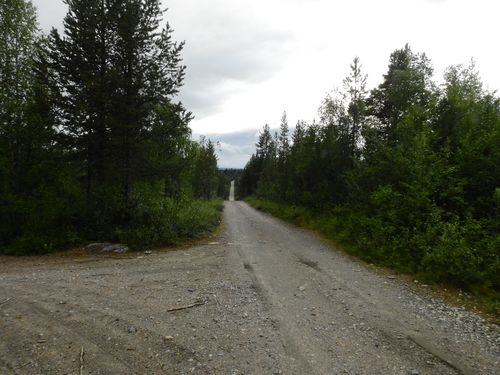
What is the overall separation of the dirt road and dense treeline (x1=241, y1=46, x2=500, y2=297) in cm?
167

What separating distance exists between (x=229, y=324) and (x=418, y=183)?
8812 mm

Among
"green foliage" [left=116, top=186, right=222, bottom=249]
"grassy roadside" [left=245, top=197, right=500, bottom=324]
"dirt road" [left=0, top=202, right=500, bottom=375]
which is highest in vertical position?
"green foliage" [left=116, top=186, right=222, bottom=249]

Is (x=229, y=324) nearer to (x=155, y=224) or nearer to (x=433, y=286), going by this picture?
(x=433, y=286)

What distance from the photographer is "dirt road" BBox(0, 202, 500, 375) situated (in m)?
3.84

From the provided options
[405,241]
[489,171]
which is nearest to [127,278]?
[405,241]

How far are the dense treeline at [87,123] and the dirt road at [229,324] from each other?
369 cm

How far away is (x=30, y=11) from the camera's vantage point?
13.2 metres

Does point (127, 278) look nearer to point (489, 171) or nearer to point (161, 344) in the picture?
point (161, 344)

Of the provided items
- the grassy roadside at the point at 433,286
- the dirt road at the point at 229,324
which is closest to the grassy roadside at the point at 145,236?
the dirt road at the point at 229,324

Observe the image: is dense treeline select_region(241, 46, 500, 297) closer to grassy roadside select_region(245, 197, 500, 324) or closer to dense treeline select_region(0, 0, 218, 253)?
grassy roadside select_region(245, 197, 500, 324)

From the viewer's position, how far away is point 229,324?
496 cm

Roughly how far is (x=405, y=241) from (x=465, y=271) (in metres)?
2.34

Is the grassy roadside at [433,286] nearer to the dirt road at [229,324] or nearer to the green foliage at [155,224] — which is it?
the dirt road at [229,324]

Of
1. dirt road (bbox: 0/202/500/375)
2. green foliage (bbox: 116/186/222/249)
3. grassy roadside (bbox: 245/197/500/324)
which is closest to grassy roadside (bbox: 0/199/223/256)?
green foliage (bbox: 116/186/222/249)
